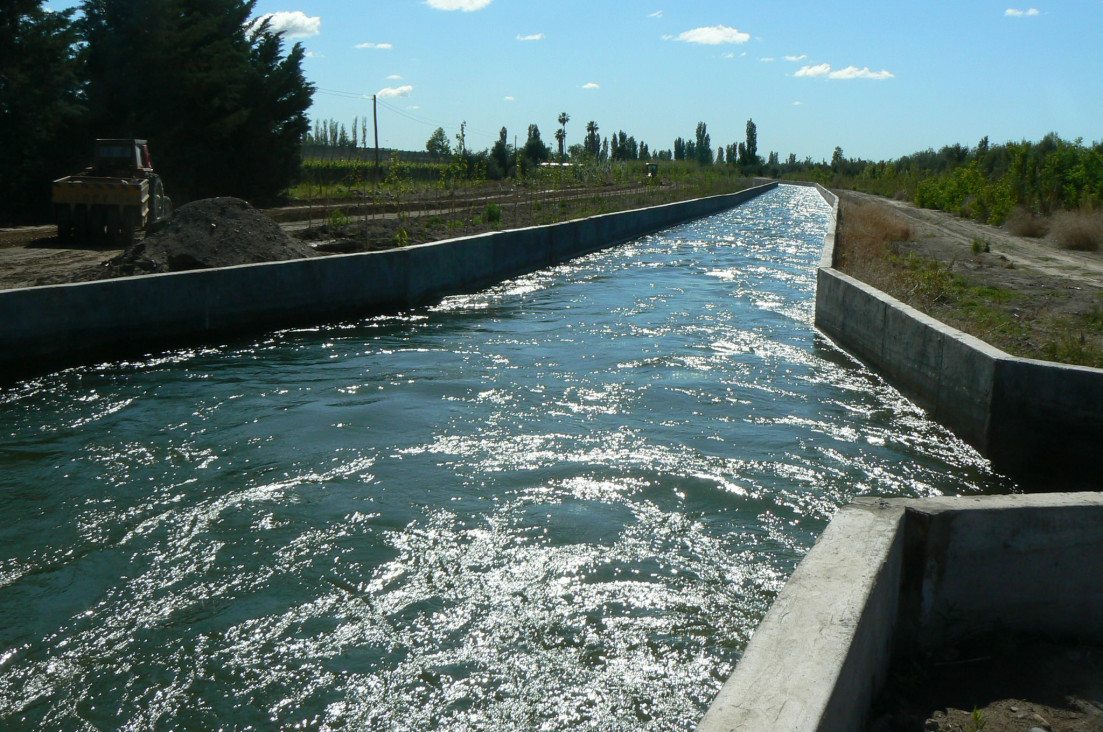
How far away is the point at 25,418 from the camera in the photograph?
8633 millimetres

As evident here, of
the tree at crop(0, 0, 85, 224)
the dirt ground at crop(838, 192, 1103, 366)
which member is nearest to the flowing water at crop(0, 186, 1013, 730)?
the dirt ground at crop(838, 192, 1103, 366)

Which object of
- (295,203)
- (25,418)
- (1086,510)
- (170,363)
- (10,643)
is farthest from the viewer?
(295,203)

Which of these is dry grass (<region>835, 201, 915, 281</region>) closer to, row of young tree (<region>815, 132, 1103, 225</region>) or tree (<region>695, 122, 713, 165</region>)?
row of young tree (<region>815, 132, 1103, 225</region>)

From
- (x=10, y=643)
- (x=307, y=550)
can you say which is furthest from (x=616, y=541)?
(x=10, y=643)

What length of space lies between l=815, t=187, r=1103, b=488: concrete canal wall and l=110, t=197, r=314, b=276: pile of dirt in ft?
31.0

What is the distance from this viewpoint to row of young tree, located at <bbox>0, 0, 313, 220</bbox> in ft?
83.1

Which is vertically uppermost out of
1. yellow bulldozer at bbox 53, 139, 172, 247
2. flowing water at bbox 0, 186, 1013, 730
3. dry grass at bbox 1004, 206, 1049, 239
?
yellow bulldozer at bbox 53, 139, 172, 247

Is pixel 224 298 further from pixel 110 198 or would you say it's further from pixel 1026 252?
pixel 1026 252

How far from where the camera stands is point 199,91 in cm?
3147

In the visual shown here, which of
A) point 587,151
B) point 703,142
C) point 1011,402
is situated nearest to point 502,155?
point 587,151

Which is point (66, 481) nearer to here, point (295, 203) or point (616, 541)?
point (616, 541)

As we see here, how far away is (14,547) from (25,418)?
10.6ft

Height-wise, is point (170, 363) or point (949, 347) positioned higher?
point (949, 347)

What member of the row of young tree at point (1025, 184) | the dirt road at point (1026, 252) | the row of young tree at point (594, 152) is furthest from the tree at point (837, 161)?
the dirt road at point (1026, 252)
